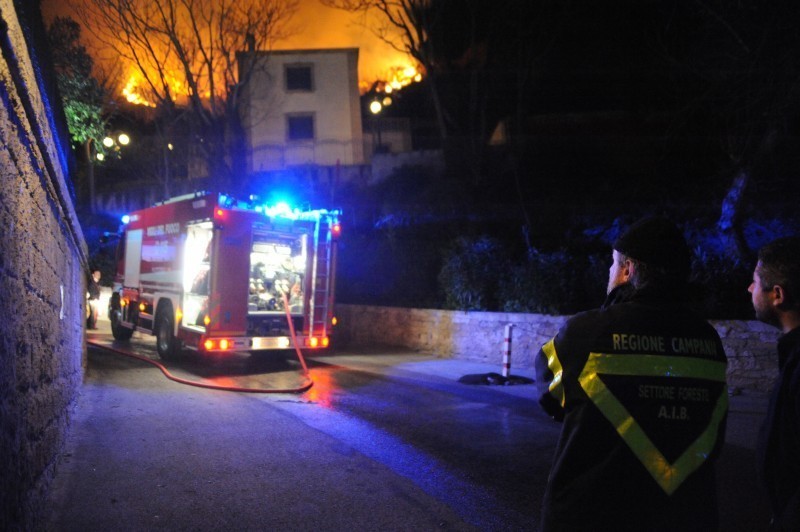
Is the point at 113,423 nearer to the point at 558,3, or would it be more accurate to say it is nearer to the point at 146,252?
the point at 146,252

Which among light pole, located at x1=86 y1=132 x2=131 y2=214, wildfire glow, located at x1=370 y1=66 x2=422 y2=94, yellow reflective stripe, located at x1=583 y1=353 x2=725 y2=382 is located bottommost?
yellow reflective stripe, located at x1=583 y1=353 x2=725 y2=382

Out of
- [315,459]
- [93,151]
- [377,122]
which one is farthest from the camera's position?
[377,122]

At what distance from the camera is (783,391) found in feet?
6.18

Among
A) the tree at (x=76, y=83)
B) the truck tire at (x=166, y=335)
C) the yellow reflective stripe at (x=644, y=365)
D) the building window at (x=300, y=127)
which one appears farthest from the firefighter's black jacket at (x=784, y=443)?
the building window at (x=300, y=127)

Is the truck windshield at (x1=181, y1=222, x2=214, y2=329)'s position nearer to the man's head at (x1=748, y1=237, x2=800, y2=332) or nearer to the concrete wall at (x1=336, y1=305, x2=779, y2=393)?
the concrete wall at (x1=336, y1=305, x2=779, y2=393)

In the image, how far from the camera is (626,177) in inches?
806

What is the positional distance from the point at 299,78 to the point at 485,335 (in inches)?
895

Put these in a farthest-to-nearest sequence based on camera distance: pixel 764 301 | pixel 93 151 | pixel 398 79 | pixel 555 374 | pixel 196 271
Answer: pixel 398 79 → pixel 93 151 → pixel 196 271 → pixel 764 301 → pixel 555 374

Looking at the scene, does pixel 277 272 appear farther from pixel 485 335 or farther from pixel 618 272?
pixel 618 272

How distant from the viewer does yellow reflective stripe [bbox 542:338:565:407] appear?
1.85 metres

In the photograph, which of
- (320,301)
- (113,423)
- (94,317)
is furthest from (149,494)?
(94,317)

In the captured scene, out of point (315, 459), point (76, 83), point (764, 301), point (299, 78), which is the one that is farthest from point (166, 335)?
point (299, 78)

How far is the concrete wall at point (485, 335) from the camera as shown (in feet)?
27.0

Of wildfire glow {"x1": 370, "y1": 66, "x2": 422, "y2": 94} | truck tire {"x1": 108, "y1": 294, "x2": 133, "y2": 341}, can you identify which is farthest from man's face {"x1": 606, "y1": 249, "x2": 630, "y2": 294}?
wildfire glow {"x1": 370, "y1": 66, "x2": 422, "y2": 94}
